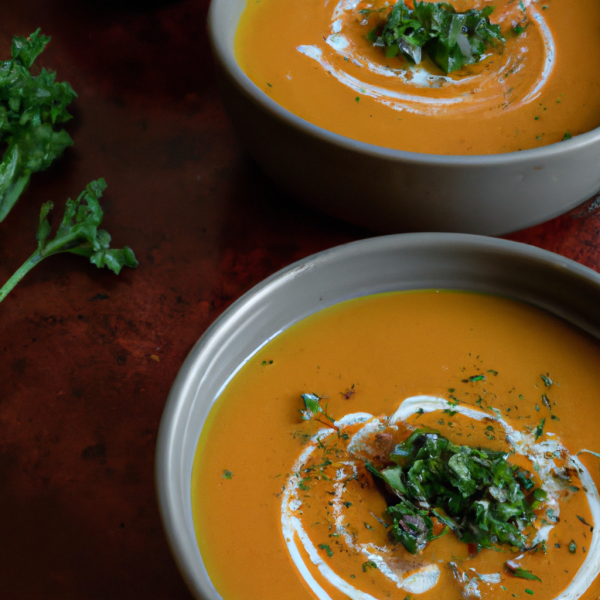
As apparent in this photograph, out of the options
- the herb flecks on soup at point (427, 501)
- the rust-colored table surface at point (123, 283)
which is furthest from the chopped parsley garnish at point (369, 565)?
the rust-colored table surface at point (123, 283)

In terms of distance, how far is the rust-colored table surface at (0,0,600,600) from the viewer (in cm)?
84

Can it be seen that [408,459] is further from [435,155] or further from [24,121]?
[24,121]

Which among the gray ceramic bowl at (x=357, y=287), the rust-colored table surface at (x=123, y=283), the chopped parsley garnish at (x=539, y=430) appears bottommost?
the rust-colored table surface at (x=123, y=283)

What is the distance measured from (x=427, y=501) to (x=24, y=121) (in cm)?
82

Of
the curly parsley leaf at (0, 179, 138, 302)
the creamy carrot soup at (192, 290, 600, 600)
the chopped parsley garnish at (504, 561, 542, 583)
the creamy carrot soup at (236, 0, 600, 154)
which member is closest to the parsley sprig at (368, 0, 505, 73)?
the creamy carrot soup at (236, 0, 600, 154)

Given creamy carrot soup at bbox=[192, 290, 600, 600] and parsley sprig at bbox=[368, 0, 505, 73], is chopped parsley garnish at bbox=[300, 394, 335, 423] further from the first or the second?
parsley sprig at bbox=[368, 0, 505, 73]

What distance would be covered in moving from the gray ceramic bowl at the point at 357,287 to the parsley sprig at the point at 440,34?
1.16 feet

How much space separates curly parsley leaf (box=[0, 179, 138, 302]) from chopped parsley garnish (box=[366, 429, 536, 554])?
51 cm

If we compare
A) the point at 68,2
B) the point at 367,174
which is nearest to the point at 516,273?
the point at 367,174

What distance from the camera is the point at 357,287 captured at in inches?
33.1

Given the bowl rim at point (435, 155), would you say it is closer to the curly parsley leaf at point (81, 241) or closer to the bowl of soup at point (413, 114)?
the bowl of soup at point (413, 114)

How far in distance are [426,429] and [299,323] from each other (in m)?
0.20

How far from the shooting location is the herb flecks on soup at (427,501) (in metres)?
0.69

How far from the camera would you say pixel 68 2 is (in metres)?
1.34
